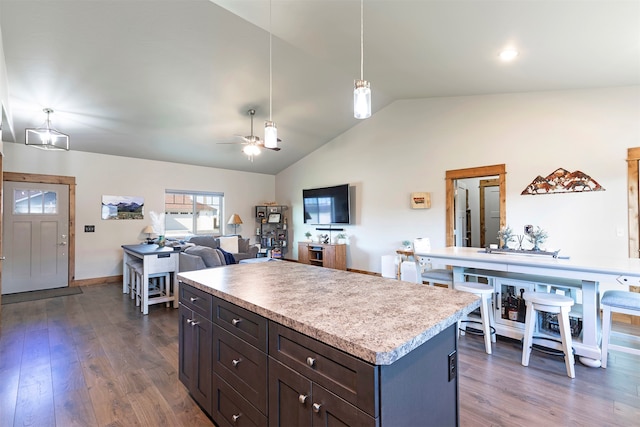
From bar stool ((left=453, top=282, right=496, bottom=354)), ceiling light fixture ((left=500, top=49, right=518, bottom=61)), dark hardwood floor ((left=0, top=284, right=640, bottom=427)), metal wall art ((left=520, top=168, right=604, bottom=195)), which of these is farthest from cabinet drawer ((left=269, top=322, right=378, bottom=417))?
metal wall art ((left=520, top=168, right=604, bottom=195))

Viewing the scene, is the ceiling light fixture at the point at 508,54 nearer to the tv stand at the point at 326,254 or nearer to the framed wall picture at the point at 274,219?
the tv stand at the point at 326,254

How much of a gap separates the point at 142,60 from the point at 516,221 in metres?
5.43

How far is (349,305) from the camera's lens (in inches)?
53.8

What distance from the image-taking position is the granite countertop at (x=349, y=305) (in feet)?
3.22

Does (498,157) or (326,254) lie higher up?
(498,157)

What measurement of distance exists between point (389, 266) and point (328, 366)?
187 inches

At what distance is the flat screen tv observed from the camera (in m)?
6.42

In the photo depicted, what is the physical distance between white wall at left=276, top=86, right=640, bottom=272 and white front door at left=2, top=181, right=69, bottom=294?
537cm

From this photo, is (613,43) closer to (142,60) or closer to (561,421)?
(561,421)

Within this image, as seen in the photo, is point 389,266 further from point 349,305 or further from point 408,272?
point 349,305

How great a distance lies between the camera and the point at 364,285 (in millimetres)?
1771

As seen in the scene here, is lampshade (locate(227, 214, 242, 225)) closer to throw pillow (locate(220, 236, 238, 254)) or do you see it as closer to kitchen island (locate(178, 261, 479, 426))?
throw pillow (locate(220, 236, 238, 254))

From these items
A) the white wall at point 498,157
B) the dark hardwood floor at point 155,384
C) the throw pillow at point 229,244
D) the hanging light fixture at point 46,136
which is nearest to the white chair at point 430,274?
the dark hardwood floor at point 155,384

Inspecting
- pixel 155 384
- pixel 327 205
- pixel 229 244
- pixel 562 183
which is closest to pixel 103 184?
pixel 229 244
